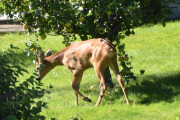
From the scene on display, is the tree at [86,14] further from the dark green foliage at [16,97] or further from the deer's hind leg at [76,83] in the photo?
the dark green foliage at [16,97]

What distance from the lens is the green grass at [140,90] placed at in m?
8.48

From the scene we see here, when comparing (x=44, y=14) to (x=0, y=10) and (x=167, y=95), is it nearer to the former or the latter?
(x=0, y=10)

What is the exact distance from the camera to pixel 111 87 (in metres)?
10.5

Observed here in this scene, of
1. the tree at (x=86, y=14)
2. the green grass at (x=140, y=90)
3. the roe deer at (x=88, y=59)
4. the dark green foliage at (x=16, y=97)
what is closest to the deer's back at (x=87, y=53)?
the roe deer at (x=88, y=59)

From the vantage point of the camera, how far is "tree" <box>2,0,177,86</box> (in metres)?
8.98

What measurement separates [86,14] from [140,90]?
252 cm

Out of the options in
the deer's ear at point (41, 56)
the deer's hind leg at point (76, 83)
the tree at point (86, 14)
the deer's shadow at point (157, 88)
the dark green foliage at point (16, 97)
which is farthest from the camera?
the deer's ear at point (41, 56)

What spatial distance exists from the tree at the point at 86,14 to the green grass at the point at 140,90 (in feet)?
2.90

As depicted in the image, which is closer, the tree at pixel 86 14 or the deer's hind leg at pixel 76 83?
the tree at pixel 86 14

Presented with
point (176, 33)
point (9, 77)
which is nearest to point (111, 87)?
point (9, 77)

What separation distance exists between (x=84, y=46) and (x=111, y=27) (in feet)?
3.72

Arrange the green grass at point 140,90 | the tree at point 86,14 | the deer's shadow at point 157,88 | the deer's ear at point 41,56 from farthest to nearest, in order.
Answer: the deer's ear at point 41,56 < the deer's shadow at point 157,88 < the tree at point 86,14 < the green grass at point 140,90

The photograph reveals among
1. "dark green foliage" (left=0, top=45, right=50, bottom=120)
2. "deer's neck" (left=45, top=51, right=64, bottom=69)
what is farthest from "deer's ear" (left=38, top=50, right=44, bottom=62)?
"dark green foliage" (left=0, top=45, right=50, bottom=120)

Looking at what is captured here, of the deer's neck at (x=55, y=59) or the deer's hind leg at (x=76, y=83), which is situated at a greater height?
the deer's neck at (x=55, y=59)
